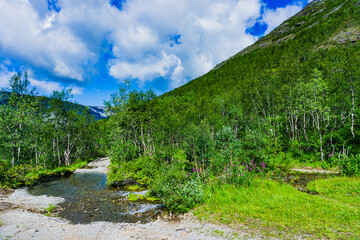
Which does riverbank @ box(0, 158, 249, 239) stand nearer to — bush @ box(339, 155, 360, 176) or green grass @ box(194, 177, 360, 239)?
green grass @ box(194, 177, 360, 239)

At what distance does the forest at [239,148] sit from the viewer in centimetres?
966

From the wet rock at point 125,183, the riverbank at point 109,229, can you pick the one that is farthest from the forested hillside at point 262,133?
the riverbank at point 109,229

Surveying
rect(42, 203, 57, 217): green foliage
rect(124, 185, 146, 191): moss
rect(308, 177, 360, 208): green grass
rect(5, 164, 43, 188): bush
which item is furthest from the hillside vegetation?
rect(5, 164, 43, 188): bush

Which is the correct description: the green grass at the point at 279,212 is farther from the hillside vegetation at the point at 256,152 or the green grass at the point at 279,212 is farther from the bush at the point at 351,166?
the bush at the point at 351,166

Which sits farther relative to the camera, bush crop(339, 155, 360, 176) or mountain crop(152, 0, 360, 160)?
mountain crop(152, 0, 360, 160)

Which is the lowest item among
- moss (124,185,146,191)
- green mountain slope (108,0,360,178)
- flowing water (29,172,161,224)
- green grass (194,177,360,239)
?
moss (124,185,146,191)

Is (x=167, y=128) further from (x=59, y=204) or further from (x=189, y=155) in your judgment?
(x=59, y=204)

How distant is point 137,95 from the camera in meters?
38.2

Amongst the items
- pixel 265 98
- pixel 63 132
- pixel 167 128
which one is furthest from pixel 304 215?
pixel 63 132

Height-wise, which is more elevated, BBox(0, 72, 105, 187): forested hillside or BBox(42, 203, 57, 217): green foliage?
BBox(0, 72, 105, 187): forested hillside

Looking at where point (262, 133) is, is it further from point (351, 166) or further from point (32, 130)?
point (32, 130)

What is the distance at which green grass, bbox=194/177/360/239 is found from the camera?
22.8 ft

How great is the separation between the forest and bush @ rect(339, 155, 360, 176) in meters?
0.07

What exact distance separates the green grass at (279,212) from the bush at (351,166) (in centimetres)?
763
